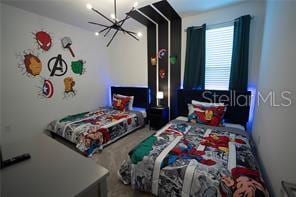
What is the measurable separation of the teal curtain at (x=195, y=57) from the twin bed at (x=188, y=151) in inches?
10.2

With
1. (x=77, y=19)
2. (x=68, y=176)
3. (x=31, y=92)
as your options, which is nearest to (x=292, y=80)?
(x=68, y=176)

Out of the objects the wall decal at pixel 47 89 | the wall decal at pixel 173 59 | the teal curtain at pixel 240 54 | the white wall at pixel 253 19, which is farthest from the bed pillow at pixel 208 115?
the wall decal at pixel 47 89

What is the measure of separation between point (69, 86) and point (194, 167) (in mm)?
3435

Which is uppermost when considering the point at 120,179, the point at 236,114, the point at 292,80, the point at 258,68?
the point at 258,68

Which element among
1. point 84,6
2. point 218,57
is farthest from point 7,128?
point 218,57

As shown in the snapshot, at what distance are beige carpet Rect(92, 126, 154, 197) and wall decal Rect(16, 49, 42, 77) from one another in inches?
85.1

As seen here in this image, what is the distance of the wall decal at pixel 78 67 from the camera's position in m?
3.76

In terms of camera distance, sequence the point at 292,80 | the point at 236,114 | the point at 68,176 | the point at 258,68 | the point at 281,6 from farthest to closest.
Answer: the point at 236,114 < the point at 258,68 < the point at 281,6 < the point at 292,80 < the point at 68,176

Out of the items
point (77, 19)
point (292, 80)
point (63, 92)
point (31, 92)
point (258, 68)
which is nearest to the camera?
point (292, 80)

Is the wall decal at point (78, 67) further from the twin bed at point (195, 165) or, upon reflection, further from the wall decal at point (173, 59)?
the twin bed at point (195, 165)

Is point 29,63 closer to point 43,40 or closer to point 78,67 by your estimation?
point 43,40

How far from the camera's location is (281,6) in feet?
5.49

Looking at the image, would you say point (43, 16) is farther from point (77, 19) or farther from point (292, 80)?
point (292, 80)

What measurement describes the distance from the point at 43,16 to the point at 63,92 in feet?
5.50
